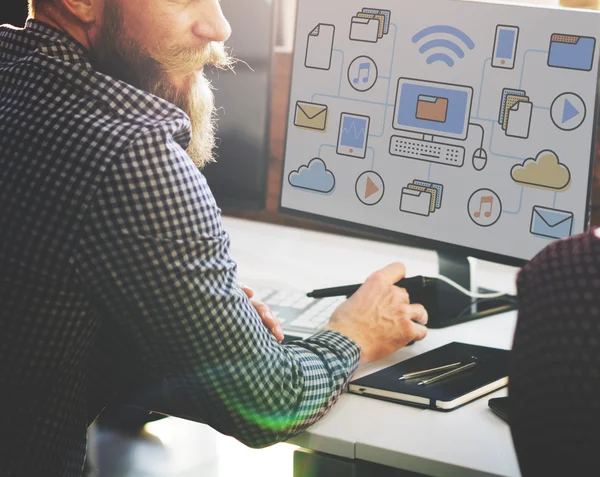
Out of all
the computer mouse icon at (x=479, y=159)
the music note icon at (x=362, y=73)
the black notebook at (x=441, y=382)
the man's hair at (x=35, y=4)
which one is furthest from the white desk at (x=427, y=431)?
the man's hair at (x=35, y=4)

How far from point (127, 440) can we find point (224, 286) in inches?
18.8

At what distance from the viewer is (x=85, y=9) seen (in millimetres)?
1071

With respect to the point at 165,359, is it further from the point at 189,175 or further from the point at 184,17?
the point at 184,17

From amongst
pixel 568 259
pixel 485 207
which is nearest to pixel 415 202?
pixel 485 207

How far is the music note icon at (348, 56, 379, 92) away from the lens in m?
1.44

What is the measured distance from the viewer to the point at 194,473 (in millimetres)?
1252

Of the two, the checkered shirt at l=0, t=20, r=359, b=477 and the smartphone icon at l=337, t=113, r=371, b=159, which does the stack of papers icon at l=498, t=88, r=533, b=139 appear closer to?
the smartphone icon at l=337, t=113, r=371, b=159

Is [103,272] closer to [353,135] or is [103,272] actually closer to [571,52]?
[353,135]

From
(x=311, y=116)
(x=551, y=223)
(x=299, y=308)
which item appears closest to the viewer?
(x=551, y=223)

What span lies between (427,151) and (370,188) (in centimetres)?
13

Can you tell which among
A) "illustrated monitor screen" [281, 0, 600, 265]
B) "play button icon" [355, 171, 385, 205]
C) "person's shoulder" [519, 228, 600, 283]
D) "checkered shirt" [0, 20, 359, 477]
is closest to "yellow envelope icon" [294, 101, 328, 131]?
"illustrated monitor screen" [281, 0, 600, 265]

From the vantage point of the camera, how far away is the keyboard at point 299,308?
1342mm

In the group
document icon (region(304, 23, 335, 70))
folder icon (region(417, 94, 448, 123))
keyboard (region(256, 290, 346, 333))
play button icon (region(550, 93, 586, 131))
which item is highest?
document icon (region(304, 23, 335, 70))

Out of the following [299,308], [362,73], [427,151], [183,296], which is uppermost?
[362,73]
